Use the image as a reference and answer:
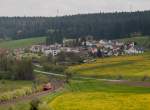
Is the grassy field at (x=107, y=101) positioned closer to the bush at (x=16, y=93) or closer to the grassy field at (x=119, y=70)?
the bush at (x=16, y=93)

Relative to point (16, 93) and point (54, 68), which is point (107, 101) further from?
point (54, 68)

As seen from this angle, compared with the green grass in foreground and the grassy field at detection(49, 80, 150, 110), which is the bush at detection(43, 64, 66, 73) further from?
the grassy field at detection(49, 80, 150, 110)

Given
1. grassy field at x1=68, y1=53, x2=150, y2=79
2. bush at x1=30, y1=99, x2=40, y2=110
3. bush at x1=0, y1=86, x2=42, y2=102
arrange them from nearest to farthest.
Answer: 1. bush at x1=30, y1=99, x2=40, y2=110
2. bush at x1=0, y1=86, x2=42, y2=102
3. grassy field at x1=68, y1=53, x2=150, y2=79

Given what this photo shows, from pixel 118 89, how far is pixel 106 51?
86843 mm

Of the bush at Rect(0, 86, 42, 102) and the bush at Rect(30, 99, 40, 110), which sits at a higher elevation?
the bush at Rect(30, 99, 40, 110)

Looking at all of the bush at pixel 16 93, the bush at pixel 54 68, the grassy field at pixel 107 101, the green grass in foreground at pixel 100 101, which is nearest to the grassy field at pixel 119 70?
the bush at pixel 54 68

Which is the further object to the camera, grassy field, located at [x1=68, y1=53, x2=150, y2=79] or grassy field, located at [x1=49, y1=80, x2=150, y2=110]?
Answer: grassy field, located at [x1=68, y1=53, x2=150, y2=79]

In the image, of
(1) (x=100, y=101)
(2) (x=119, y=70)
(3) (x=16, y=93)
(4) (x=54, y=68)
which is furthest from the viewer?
(4) (x=54, y=68)

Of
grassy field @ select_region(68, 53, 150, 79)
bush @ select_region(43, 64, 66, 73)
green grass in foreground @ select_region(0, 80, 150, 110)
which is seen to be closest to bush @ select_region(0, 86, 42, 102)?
green grass in foreground @ select_region(0, 80, 150, 110)

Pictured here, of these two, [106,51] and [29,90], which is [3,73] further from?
[106,51]

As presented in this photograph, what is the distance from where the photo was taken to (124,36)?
18450 centimetres

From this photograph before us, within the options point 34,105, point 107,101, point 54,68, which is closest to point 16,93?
point 107,101

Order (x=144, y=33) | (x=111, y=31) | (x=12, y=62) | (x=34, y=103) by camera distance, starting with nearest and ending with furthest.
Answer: (x=34, y=103) < (x=12, y=62) < (x=144, y=33) < (x=111, y=31)

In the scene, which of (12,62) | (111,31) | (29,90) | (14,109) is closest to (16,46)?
(111,31)
